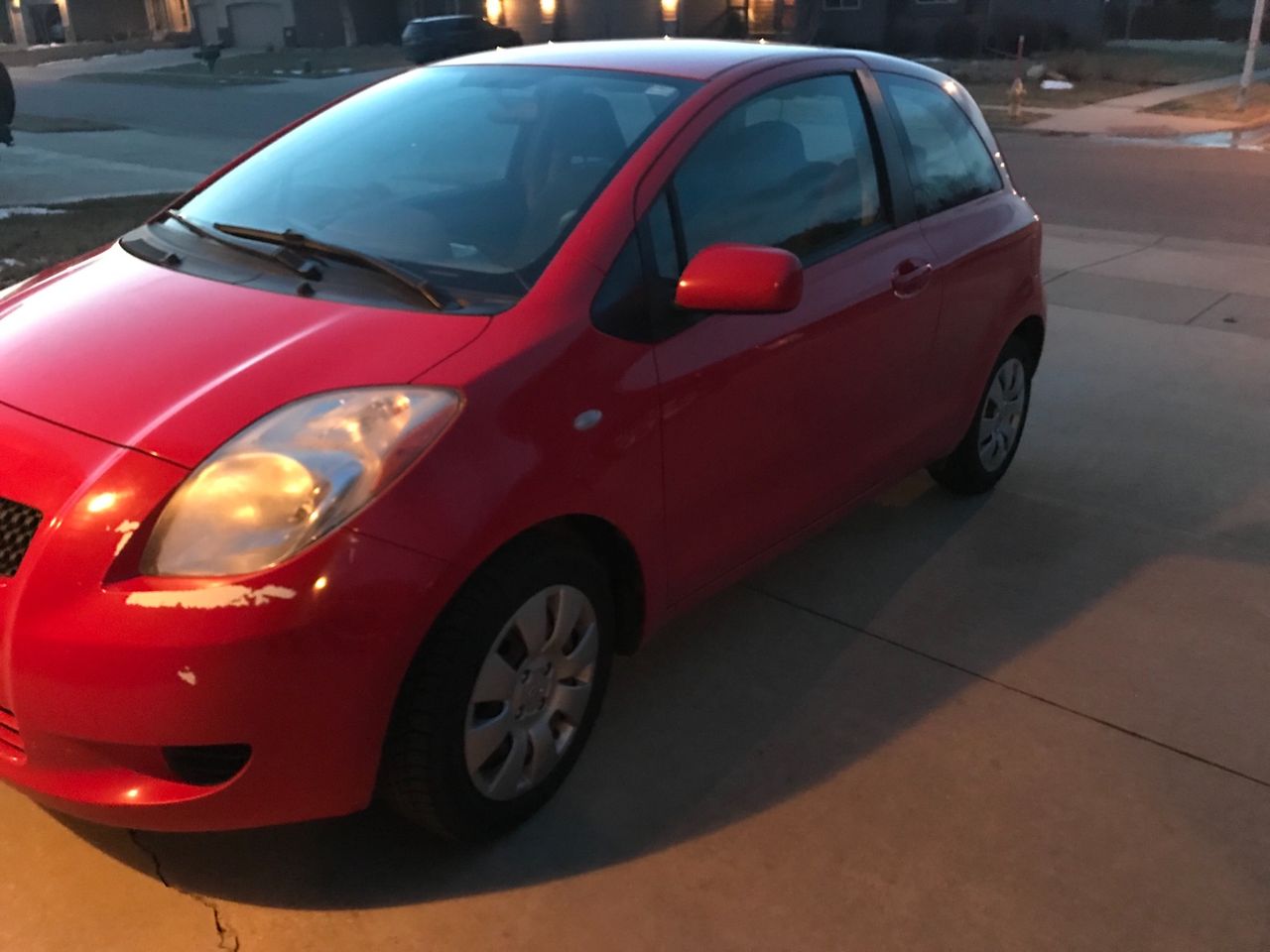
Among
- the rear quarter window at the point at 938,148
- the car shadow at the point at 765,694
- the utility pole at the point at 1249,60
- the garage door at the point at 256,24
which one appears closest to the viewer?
the car shadow at the point at 765,694

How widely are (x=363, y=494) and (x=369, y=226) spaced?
3.47 ft

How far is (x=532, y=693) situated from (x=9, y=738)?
1.03 metres

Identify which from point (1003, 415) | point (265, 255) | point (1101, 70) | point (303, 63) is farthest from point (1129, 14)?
point (265, 255)

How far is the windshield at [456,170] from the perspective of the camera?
9.21 feet

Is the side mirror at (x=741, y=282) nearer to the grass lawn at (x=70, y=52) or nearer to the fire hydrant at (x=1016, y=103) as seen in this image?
the fire hydrant at (x=1016, y=103)

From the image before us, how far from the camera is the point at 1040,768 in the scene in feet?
9.73

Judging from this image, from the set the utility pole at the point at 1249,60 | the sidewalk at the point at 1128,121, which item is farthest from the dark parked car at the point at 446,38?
the utility pole at the point at 1249,60

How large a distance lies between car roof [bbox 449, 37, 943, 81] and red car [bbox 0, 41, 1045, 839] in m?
0.02

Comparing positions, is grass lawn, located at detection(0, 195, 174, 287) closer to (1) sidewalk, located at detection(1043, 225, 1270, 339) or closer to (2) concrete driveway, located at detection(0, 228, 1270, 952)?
(2) concrete driveway, located at detection(0, 228, 1270, 952)

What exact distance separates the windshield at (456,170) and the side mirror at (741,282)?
12.8 inches

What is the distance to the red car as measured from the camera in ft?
6.93

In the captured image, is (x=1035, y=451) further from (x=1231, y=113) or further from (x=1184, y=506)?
(x=1231, y=113)

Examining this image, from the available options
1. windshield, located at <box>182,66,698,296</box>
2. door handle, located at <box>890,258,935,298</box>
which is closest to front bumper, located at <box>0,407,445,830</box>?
windshield, located at <box>182,66,698,296</box>

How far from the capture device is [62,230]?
8875 millimetres
